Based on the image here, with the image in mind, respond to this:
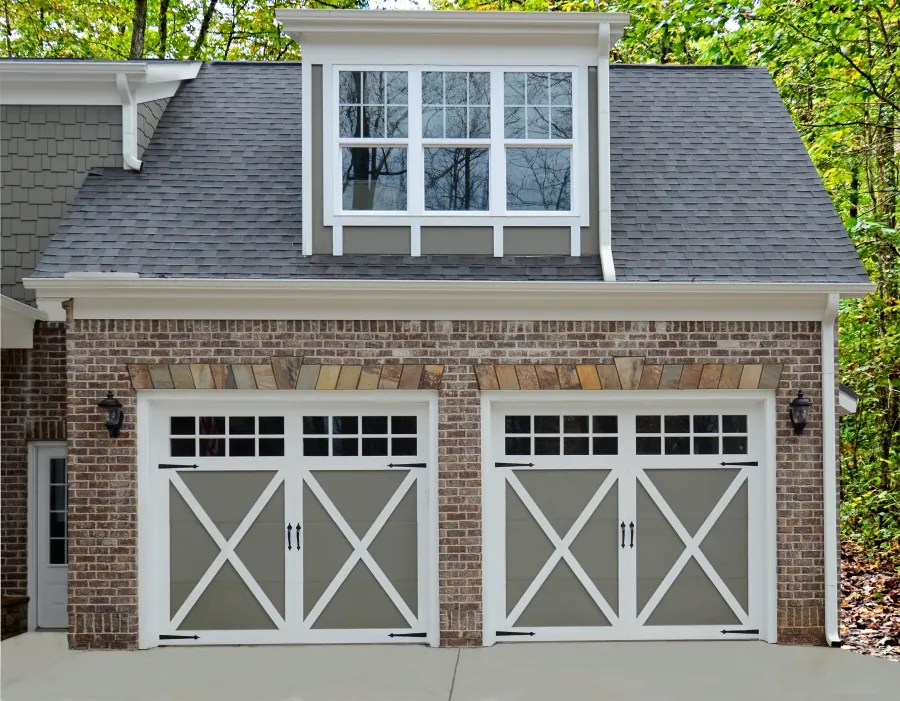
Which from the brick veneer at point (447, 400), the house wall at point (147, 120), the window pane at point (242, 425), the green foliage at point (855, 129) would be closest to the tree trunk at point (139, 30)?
the house wall at point (147, 120)

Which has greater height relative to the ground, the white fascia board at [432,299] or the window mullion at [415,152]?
the window mullion at [415,152]

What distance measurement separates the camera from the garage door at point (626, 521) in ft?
24.4

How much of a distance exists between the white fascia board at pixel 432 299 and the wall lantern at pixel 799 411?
2.46ft

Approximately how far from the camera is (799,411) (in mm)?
7234

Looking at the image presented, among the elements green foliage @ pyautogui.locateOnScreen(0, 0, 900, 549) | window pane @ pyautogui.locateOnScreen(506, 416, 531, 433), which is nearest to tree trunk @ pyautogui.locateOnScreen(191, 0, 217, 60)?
green foliage @ pyautogui.locateOnScreen(0, 0, 900, 549)

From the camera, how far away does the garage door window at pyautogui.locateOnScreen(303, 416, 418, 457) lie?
7496mm

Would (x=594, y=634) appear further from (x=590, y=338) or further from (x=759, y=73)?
(x=759, y=73)

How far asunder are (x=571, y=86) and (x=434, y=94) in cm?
135

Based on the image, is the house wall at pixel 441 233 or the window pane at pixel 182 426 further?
the house wall at pixel 441 233

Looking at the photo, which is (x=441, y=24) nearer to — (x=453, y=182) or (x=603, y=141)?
(x=453, y=182)

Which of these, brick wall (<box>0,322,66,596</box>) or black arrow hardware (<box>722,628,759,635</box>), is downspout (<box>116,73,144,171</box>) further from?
black arrow hardware (<box>722,628,759,635</box>)

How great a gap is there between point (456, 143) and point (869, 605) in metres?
7.14

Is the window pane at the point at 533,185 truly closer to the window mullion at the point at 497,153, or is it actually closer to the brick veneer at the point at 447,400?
the window mullion at the point at 497,153

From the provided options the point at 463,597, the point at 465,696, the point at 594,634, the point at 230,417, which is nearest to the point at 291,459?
the point at 230,417
